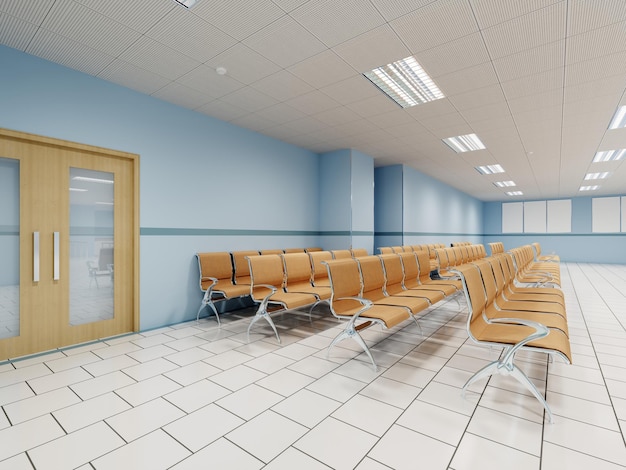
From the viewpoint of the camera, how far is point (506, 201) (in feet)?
51.0

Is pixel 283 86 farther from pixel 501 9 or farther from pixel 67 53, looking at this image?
pixel 501 9

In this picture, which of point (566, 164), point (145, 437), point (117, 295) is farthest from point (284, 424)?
point (566, 164)

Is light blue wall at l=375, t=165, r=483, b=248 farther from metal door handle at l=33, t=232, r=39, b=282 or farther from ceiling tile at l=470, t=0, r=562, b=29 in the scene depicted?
metal door handle at l=33, t=232, r=39, b=282

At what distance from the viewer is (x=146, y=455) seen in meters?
1.69

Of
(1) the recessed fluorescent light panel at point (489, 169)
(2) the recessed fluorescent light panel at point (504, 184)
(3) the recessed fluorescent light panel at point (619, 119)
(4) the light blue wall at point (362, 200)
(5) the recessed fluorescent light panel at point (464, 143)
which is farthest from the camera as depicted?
(2) the recessed fluorescent light panel at point (504, 184)

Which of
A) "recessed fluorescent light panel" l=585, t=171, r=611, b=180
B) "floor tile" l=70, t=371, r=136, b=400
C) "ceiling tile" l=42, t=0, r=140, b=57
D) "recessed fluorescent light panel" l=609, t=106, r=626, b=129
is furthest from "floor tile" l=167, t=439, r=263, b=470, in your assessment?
"recessed fluorescent light panel" l=585, t=171, r=611, b=180

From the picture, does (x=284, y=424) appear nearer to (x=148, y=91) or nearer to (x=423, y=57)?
(x=423, y=57)

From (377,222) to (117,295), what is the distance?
20.4 ft

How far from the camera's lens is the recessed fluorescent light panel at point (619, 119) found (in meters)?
4.59

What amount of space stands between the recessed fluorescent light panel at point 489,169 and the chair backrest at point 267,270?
6661mm

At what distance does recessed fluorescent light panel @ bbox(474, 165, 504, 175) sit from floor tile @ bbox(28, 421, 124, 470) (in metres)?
8.94

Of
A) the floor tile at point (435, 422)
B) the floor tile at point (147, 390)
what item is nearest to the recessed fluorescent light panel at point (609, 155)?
the floor tile at point (435, 422)

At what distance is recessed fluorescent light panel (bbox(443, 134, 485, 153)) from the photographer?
19.7ft

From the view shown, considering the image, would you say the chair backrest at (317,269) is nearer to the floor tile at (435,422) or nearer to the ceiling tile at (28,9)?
the floor tile at (435,422)
